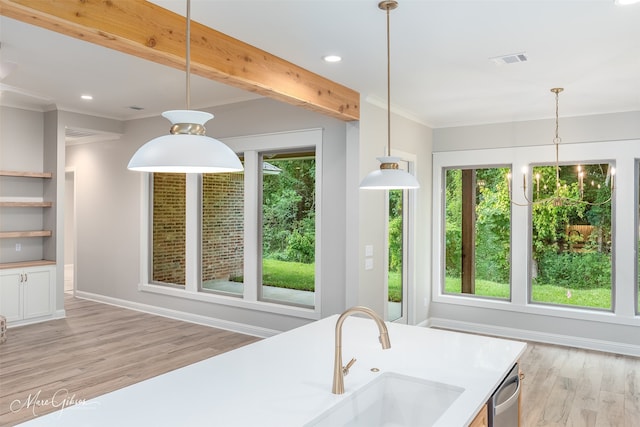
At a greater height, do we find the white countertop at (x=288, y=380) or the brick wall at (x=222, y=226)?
the brick wall at (x=222, y=226)

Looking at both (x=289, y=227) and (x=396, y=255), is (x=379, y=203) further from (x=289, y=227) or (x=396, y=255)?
(x=289, y=227)

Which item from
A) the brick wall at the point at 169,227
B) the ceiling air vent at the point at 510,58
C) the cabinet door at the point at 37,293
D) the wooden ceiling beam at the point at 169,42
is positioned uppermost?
the ceiling air vent at the point at 510,58

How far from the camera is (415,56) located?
343 centimetres

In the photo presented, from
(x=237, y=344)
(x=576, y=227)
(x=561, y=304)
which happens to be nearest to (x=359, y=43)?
(x=237, y=344)

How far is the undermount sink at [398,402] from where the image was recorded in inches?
67.8

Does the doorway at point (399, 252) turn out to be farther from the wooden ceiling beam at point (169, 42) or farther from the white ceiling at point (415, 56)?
the wooden ceiling beam at point (169, 42)

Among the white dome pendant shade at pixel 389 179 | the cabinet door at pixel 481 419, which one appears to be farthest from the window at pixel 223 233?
the cabinet door at pixel 481 419

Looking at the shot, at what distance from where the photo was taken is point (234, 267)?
573 cm

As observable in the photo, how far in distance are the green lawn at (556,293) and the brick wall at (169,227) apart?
146 inches

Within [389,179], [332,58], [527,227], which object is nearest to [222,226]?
[332,58]

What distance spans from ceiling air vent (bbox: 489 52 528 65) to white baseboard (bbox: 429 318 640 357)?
3.45 m

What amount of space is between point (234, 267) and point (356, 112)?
8.28 feet

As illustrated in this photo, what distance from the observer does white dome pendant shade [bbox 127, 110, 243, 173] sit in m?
1.36

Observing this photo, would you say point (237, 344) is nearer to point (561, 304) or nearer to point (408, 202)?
point (408, 202)
